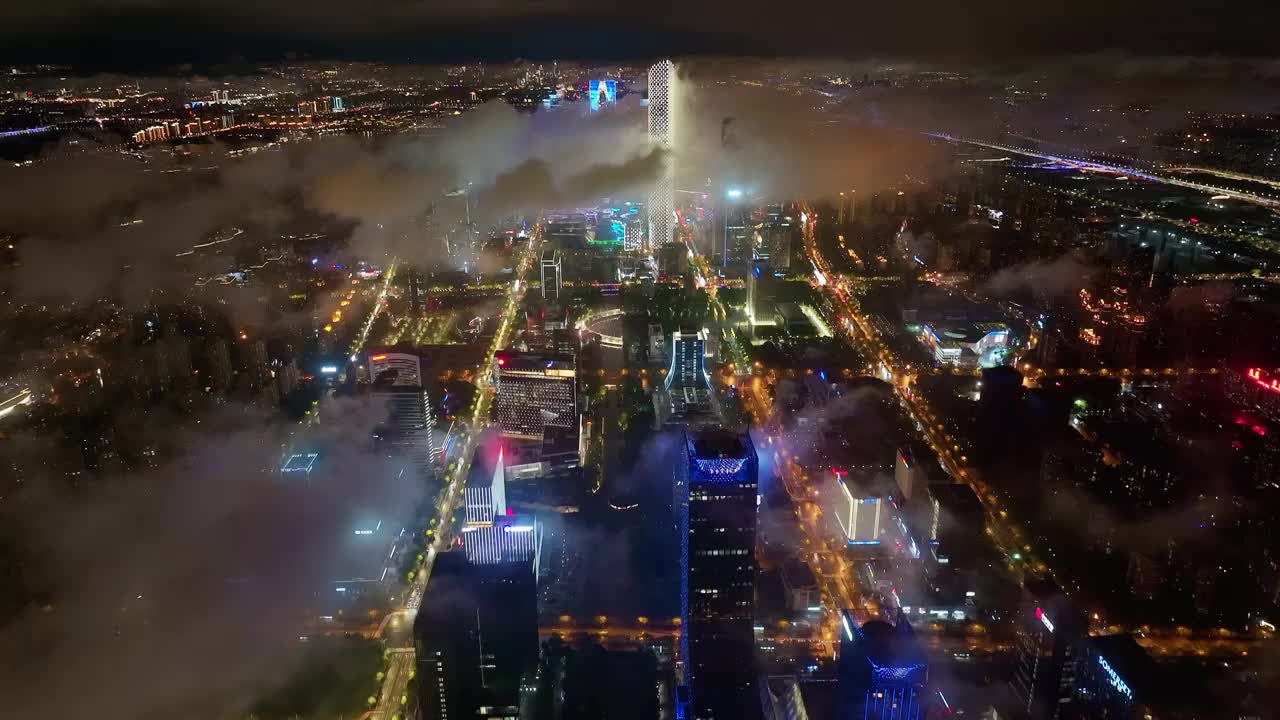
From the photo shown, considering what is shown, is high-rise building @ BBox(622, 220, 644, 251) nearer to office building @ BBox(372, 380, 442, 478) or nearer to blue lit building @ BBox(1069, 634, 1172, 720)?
office building @ BBox(372, 380, 442, 478)

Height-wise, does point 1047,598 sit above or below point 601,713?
above

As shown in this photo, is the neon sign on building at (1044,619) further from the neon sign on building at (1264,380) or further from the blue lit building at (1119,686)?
the neon sign on building at (1264,380)

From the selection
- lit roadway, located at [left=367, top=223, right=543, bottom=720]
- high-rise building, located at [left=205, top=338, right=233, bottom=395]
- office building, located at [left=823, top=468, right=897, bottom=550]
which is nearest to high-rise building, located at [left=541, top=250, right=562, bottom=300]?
lit roadway, located at [left=367, top=223, right=543, bottom=720]

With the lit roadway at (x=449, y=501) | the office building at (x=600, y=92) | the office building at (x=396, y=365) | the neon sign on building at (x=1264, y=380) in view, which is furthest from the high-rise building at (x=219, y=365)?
the neon sign on building at (x=1264, y=380)

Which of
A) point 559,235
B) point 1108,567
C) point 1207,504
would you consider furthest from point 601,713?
point 559,235

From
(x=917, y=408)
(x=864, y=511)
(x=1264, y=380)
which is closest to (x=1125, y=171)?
(x=1264, y=380)

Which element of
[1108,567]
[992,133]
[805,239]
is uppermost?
[992,133]

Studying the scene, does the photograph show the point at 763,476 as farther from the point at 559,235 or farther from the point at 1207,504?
the point at 559,235
